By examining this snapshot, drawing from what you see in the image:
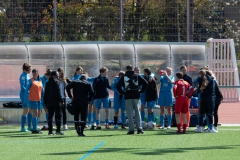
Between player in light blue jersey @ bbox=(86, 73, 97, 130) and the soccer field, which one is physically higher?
player in light blue jersey @ bbox=(86, 73, 97, 130)

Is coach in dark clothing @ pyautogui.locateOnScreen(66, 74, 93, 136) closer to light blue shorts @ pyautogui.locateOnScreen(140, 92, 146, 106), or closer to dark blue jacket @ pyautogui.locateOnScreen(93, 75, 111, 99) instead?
dark blue jacket @ pyautogui.locateOnScreen(93, 75, 111, 99)

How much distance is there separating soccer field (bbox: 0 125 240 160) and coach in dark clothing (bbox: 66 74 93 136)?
0.35 meters

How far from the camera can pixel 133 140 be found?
17.2m

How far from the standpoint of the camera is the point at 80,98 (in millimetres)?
18406

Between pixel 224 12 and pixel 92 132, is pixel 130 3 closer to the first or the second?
pixel 224 12

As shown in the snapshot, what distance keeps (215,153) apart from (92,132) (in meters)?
6.30

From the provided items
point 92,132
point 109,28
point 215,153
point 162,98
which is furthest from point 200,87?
point 109,28

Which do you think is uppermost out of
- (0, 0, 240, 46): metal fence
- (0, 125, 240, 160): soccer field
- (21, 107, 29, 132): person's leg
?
(0, 0, 240, 46): metal fence

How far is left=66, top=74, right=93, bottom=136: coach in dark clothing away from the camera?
60.3 ft

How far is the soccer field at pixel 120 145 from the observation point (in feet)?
45.3

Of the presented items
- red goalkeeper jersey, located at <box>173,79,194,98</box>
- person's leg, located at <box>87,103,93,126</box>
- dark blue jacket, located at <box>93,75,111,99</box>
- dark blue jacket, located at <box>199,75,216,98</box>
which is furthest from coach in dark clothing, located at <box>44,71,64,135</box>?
dark blue jacket, located at <box>199,75,216,98</box>

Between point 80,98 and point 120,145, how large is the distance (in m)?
2.89

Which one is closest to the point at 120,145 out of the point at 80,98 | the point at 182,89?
the point at 80,98

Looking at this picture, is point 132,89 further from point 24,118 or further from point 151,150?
point 151,150
